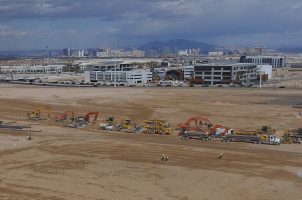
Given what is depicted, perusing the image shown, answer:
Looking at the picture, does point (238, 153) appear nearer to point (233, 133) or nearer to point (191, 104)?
point (233, 133)

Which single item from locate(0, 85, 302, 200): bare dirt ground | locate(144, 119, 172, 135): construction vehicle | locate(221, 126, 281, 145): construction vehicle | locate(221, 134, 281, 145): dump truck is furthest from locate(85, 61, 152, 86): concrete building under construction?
locate(221, 134, 281, 145): dump truck

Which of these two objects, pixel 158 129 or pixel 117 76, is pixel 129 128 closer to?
pixel 158 129

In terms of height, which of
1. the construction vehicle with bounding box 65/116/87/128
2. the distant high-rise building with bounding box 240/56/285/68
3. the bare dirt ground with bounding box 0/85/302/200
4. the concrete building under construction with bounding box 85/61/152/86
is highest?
the distant high-rise building with bounding box 240/56/285/68

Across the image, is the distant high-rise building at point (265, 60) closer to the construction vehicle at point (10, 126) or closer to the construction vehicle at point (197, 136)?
the construction vehicle at point (10, 126)

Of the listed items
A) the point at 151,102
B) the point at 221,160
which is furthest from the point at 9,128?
the point at 151,102

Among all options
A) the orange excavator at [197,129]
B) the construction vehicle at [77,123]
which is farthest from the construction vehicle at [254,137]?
the construction vehicle at [77,123]

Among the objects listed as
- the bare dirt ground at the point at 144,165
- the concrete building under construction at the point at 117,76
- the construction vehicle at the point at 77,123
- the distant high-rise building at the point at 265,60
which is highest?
the distant high-rise building at the point at 265,60

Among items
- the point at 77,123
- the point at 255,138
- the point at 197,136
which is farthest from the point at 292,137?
the point at 77,123

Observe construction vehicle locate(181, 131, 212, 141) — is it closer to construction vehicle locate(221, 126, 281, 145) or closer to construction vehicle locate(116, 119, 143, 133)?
construction vehicle locate(221, 126, 281, 145)
